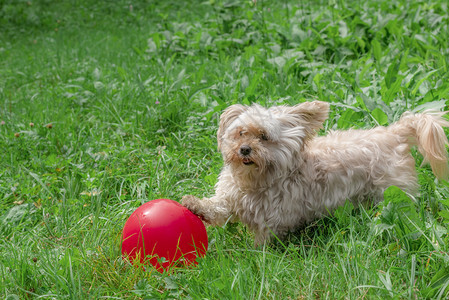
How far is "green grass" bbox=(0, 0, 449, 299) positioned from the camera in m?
2.56

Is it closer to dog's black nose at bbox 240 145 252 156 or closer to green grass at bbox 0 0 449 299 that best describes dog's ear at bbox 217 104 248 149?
dog's black nose at bbox 240 145 252 156

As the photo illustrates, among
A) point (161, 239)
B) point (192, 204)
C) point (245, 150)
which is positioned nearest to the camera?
point (161, 239)

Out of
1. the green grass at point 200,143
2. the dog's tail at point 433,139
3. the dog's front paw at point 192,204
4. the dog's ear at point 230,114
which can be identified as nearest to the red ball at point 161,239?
the green grass at point 200,143

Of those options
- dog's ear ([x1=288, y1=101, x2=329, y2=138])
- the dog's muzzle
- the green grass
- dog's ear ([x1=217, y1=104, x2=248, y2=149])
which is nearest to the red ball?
the green grass

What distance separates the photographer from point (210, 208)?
313 cm

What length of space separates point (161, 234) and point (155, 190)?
3.31 ft

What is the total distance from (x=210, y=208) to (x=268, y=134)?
621mm

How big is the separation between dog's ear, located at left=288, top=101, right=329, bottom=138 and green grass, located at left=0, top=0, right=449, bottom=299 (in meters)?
0.55

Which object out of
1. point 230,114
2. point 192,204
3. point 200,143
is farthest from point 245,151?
point 200,143

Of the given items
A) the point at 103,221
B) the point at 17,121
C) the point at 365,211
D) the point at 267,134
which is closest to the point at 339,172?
the point at 365,211

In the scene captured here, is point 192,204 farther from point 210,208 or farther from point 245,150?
point 245,150

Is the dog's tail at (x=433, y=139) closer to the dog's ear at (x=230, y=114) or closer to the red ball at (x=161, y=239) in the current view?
the dog's ear at (x=230, y=114)

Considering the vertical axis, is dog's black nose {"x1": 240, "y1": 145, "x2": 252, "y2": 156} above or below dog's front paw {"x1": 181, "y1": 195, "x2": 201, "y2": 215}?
above

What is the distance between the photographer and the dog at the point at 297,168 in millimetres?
2980
